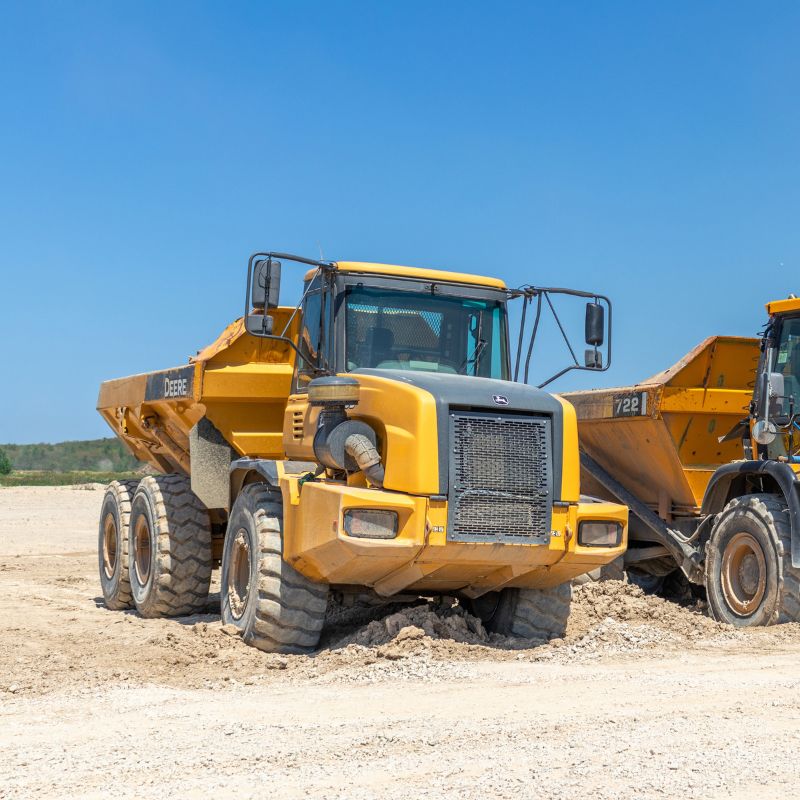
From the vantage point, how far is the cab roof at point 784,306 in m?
9.38

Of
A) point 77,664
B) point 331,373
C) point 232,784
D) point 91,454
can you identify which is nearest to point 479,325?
point 331,373

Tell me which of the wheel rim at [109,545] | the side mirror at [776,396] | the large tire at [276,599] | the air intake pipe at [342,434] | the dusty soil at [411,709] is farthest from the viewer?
the wheel rim at [109,545]

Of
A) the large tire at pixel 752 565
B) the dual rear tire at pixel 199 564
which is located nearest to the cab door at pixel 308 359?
the dual rear tire at pixel 199 564

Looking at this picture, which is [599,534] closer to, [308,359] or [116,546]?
[308,359]

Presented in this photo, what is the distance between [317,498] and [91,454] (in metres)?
74.0

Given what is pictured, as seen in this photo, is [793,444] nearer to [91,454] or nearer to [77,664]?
[77,664]

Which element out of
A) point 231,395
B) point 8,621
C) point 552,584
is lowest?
point 8,621

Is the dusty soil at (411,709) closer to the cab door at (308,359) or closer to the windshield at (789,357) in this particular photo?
the cab door at (308,359)

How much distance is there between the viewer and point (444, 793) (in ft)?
15.2

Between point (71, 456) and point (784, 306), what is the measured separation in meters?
73.0

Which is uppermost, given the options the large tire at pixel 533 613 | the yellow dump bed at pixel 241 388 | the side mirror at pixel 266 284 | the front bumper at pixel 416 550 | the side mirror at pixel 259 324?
the side mirror at pixel 266 284

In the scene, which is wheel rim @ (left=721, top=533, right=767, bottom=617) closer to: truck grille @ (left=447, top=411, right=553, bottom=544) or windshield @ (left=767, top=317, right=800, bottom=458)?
windshield @ (left=767, top=317, right=800, bottom=458)

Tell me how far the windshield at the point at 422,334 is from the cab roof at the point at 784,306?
2.26 m

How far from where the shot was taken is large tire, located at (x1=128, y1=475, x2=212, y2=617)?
34.7ft
